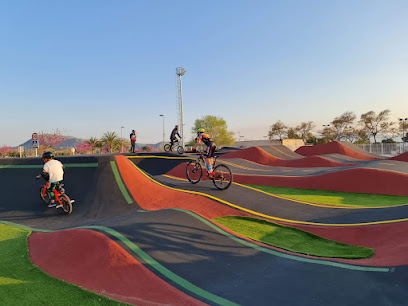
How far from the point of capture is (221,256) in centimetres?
493

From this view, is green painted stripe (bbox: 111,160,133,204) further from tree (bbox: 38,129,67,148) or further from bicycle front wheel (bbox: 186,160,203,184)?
tree (bbox: 38,129,67,148)

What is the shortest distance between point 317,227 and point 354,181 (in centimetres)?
736

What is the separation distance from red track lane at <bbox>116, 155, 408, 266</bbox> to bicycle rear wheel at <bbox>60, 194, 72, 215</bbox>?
2.14 metres

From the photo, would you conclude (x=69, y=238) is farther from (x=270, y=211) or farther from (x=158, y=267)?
(x=270, y=211)

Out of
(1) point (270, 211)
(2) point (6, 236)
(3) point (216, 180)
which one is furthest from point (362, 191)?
(2) point (6, 236)

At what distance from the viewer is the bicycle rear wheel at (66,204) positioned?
7.73 meters

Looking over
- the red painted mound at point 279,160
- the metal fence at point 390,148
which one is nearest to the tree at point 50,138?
the red painted mound at point 279,160

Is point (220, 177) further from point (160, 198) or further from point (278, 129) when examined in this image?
point (278, 129)

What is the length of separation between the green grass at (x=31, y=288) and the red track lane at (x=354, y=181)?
12.8 m

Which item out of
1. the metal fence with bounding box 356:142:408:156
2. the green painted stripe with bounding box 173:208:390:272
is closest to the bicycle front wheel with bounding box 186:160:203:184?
the green painted stripe with bounding box 173:208:390:272

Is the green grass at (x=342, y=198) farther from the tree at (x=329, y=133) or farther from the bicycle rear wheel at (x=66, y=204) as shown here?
the tree at (x=329, y=133)

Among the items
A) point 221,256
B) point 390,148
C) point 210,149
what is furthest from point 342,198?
point 390,148

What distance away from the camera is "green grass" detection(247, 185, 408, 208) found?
10.6m

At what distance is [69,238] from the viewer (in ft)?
15.9
